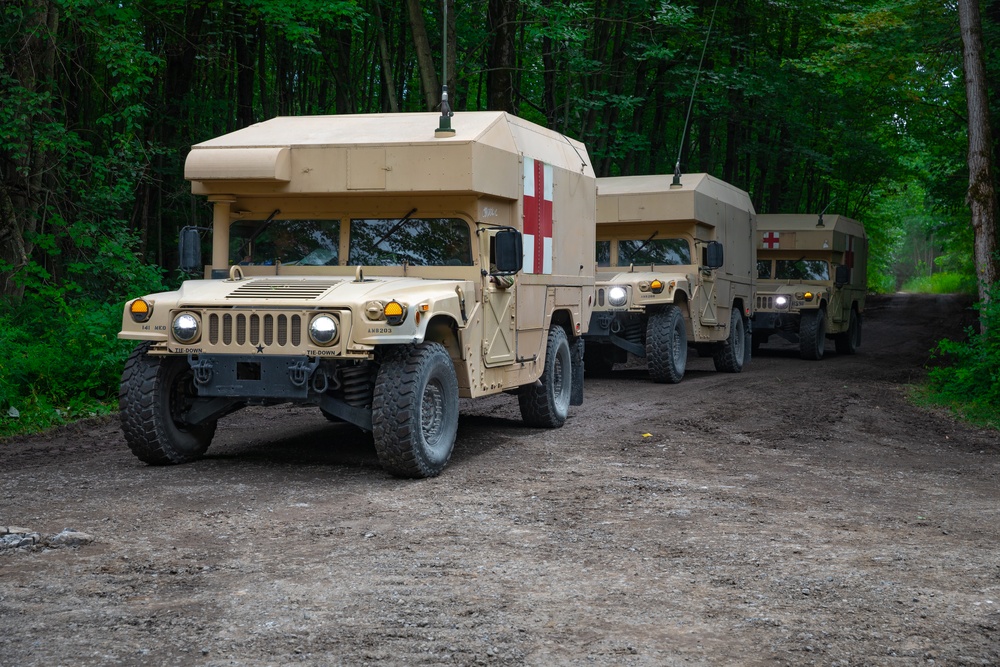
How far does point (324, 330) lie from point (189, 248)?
2009 mm

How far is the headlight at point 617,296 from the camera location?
1452 cm

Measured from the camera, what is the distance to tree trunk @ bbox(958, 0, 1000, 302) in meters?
14.7

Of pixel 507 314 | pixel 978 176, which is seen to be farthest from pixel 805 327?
pixel 507 314

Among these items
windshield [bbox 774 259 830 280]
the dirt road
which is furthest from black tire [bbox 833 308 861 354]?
the dirt road

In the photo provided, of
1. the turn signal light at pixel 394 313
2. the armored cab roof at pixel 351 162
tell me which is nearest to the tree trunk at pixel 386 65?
the armored cab roof at pixel 351 162

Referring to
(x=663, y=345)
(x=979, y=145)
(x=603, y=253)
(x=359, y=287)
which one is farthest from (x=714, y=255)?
(x=359, y=287)

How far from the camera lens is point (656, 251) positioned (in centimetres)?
1598

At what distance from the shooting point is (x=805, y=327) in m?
20.7

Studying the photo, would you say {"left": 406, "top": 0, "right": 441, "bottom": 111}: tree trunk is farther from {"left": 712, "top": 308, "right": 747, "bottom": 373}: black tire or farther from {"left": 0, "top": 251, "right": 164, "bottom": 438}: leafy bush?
{"left": 712, "top": 308, "right": 747, "bottom": 373}: black tire

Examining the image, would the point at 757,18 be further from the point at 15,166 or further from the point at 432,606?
the point at 432,606

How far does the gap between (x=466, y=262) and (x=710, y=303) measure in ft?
27.9

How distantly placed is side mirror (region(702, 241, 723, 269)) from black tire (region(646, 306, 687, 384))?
1.08 metres

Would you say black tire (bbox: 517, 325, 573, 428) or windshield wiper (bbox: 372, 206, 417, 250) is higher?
windshield wiper (bbox: 372, 206, 417, 250)

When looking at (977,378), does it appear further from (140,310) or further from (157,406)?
(140,310)
